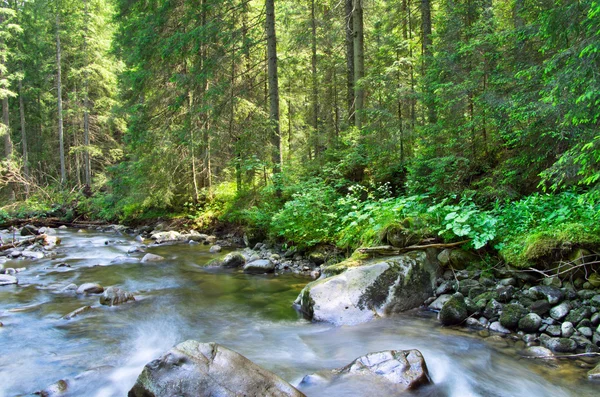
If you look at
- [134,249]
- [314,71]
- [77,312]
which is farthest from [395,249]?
[314,71]

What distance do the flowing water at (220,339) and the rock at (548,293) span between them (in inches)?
36.9

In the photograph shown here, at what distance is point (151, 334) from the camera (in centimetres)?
606

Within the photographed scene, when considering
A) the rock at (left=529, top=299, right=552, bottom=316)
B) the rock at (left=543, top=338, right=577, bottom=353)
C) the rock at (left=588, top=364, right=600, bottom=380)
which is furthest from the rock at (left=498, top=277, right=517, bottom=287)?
the rock at (left=588, top=364, right=600, bottom=380)

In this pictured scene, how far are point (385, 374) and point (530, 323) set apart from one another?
2.19 meters

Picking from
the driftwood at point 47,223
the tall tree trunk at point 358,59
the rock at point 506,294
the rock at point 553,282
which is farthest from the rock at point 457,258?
the driftwood at point 47,223

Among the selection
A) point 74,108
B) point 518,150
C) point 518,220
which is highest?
point 74,108

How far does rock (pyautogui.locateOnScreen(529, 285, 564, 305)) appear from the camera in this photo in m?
4.99

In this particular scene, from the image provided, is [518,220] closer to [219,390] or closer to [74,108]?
[219,390]

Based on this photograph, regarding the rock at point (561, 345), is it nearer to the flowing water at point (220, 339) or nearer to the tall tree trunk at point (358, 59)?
the flowing water at point (220, 339)

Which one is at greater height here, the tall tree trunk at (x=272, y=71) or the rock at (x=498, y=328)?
the tall tree trunk at (x=272, y=71)

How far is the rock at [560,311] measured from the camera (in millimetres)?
4809

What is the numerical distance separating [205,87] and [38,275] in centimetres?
878

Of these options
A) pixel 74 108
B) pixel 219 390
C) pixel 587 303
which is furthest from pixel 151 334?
pixel 74 108

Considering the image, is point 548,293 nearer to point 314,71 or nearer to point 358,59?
point 358,59
